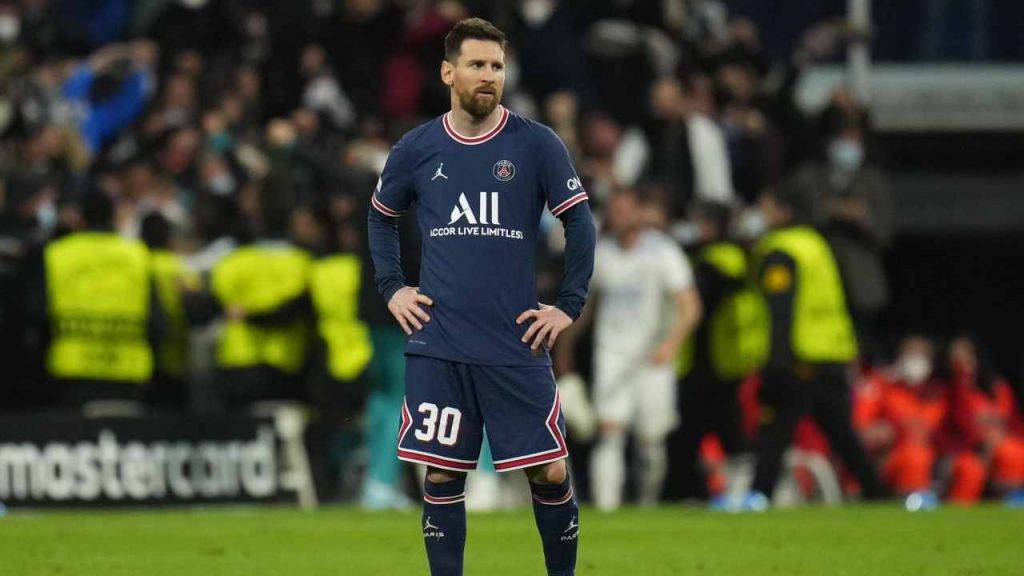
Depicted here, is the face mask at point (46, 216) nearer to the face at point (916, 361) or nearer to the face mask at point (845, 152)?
the face mask at point (845, 152)

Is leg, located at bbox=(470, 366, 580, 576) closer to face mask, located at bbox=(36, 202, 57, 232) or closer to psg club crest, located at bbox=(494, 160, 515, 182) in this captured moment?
psg club crest, located at bbox=(494, 160, 515, 182)

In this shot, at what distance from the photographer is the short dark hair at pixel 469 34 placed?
781cm

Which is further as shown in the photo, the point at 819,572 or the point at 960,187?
the point at 960,187

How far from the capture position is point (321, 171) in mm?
16625

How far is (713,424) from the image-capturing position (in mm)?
16031

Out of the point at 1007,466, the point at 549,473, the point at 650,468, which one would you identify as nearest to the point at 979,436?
the point at 1007,466

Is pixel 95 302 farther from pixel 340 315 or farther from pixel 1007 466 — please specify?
pixel 1007 466

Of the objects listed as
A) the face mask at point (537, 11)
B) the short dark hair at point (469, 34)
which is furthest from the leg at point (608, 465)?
the short dark hair at point (469, 34)

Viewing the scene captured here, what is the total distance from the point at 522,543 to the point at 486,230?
3.73m

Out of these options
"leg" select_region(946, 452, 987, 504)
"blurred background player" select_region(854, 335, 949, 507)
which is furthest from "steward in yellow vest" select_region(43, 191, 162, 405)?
"leg" select_region(946, 452, 987, 504)

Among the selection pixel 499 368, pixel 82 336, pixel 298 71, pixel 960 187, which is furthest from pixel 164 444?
pixel 960 187

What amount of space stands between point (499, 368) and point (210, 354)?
27.1 ft

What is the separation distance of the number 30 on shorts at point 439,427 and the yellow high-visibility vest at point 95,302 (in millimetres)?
7193

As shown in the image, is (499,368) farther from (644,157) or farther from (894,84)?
(894,84)
